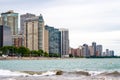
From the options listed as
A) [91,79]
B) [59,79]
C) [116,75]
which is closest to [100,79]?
[91,79]

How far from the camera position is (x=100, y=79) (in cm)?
3142

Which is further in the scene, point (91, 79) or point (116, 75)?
point (116, 75)

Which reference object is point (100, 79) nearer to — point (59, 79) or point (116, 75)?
point (59, 79)

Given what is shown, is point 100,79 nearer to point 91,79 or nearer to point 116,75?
point 91,79

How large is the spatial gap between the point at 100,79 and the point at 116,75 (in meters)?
7.67

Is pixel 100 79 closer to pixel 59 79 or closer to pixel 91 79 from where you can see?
pixel 91 79

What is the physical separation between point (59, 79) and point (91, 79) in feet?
9.55

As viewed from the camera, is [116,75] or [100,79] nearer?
[100,79]

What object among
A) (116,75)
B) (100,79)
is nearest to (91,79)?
(100,79)

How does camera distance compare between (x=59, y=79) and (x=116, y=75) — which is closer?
(x=59, y=79)

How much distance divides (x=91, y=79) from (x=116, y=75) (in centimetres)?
724

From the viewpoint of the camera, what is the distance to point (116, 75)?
38.7 meters

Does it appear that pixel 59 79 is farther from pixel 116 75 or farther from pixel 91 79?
pixel 116 75

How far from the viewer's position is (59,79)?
32781 mm
